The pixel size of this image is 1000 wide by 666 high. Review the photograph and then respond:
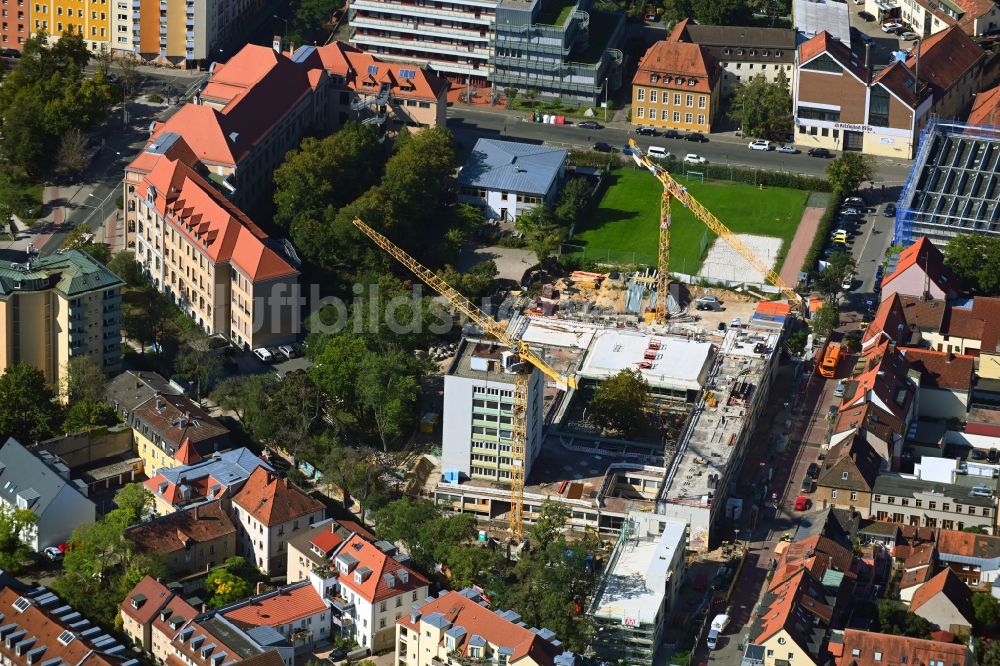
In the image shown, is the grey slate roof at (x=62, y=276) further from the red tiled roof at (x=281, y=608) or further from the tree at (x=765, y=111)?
the tree at (x=765, y=111)

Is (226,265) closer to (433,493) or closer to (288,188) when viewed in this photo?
(288,188)

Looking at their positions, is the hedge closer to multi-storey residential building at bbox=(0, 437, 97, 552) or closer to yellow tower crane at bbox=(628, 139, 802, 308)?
yellow tower crane at bbox=(628, 139, 802, 308)

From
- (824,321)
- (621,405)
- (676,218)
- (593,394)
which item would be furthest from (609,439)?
(676,218)

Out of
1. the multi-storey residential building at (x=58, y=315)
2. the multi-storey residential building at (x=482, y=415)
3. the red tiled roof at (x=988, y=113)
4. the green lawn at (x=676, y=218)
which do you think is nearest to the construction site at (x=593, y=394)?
the multi-storey residential building at (x=482, y=415)

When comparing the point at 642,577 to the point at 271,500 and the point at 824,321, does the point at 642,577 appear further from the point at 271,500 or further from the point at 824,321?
the point at 824,321

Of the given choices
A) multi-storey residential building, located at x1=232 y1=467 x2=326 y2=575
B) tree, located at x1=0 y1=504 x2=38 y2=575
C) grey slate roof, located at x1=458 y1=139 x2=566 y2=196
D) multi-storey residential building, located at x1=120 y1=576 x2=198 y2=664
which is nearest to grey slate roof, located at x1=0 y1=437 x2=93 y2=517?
tree, located at x1=0 y1=504 x2=38 y2=575

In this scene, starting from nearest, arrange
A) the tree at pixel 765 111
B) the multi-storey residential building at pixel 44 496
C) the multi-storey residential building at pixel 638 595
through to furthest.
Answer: the multi-storey residential building at pixel 638 595 < the multi-storey residential building at pixel 44 496 < the tree at pixel 765 111

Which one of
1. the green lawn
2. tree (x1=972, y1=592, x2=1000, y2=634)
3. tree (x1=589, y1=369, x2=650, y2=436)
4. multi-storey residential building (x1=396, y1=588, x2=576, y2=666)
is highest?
the green lawn
